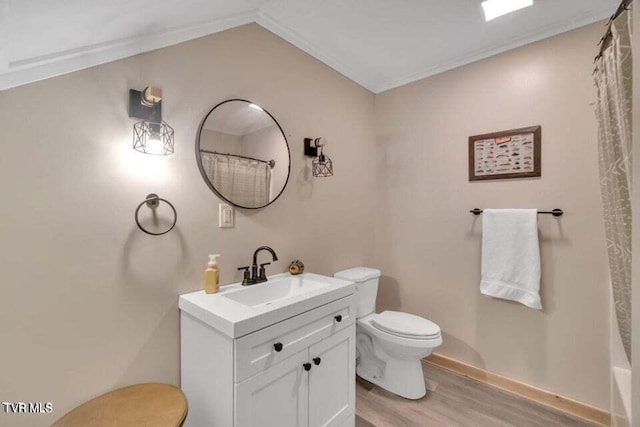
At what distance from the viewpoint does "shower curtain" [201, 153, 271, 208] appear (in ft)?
4.69

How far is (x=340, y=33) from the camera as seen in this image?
6.00 feet

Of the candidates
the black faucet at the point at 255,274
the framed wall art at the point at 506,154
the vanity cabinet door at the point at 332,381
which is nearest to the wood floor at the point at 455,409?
the vanity cabinet door at the point at 332,381

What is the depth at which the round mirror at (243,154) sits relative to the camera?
4.65ft

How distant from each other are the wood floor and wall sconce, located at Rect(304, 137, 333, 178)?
163 cm

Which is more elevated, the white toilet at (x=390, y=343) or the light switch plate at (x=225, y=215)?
the light switch plate at (x=225, y=215)

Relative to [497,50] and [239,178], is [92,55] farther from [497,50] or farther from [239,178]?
[497,50]

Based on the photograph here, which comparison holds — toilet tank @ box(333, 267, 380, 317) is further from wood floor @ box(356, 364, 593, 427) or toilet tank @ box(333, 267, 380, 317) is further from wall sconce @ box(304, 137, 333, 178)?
wall sconce @ box(304, 137, 333, 178)

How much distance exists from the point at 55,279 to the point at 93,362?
37 centimetres

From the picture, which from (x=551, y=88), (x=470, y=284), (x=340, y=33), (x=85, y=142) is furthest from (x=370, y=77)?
(x=85, y=142)

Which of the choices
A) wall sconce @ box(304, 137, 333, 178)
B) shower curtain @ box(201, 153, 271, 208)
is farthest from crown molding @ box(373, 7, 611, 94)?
shower curtain @ box(201, 153, 271, 208)

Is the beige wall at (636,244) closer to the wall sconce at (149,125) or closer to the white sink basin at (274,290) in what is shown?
the white sink basin at (274,290)

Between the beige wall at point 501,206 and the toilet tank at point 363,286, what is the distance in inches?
17.7

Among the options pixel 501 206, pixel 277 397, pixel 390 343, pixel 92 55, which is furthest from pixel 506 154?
pixel 92 55

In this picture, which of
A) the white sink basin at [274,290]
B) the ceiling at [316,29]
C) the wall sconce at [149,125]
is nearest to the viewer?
the ceiling at [316,29]
